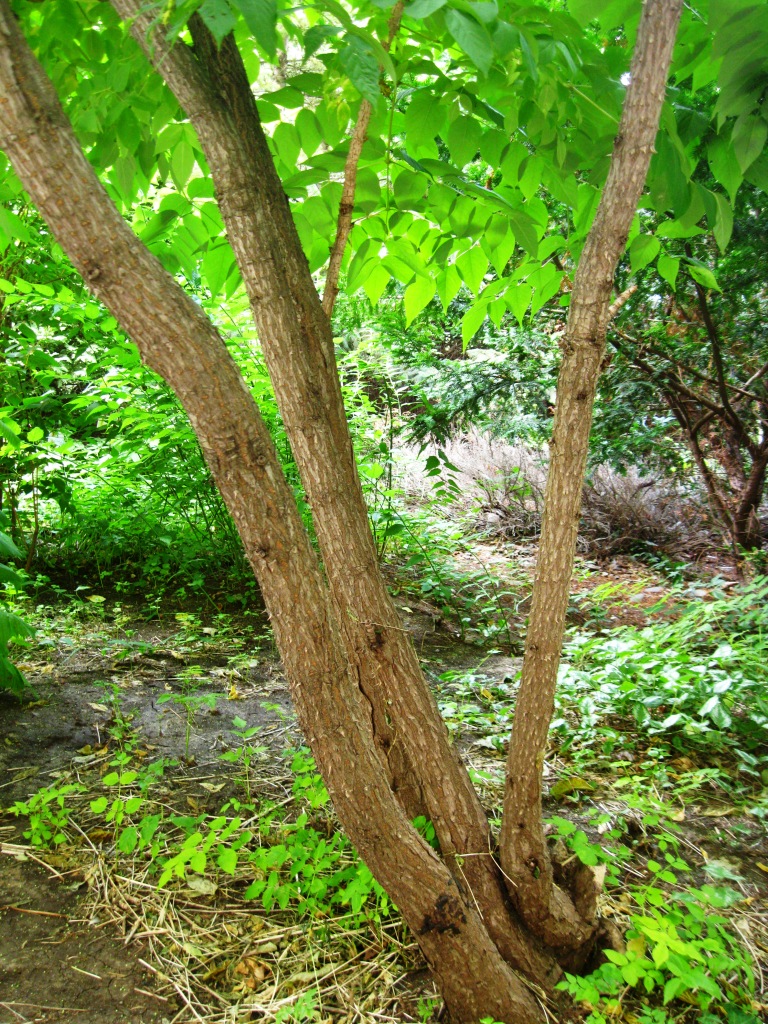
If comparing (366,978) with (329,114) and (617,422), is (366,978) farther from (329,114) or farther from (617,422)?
(617,422)

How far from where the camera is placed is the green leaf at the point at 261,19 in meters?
0.80

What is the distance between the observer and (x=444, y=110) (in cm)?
149

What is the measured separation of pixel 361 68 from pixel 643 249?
0.95m

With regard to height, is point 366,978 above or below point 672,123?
below

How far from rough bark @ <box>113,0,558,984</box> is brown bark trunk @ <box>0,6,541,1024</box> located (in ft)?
0.41

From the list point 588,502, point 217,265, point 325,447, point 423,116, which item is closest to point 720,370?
point 588,502

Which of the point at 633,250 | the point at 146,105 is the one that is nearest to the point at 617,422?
the point at 633,250

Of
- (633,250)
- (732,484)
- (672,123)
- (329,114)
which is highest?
(329,114)

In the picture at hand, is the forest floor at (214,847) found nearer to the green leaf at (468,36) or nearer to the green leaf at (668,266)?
the green leaf at (668,266)

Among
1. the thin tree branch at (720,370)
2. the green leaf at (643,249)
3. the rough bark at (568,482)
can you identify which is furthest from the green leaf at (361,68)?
the thin tree branch at (720,370)

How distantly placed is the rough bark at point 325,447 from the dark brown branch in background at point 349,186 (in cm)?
A: 6

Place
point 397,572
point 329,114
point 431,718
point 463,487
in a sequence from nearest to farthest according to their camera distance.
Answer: point 329,114 → point 431,718 → point 397,572 → point 463,487

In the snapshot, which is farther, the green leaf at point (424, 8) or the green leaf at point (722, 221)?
the green leaf at point (722, 221)

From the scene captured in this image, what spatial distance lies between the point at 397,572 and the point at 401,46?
3682 mm
